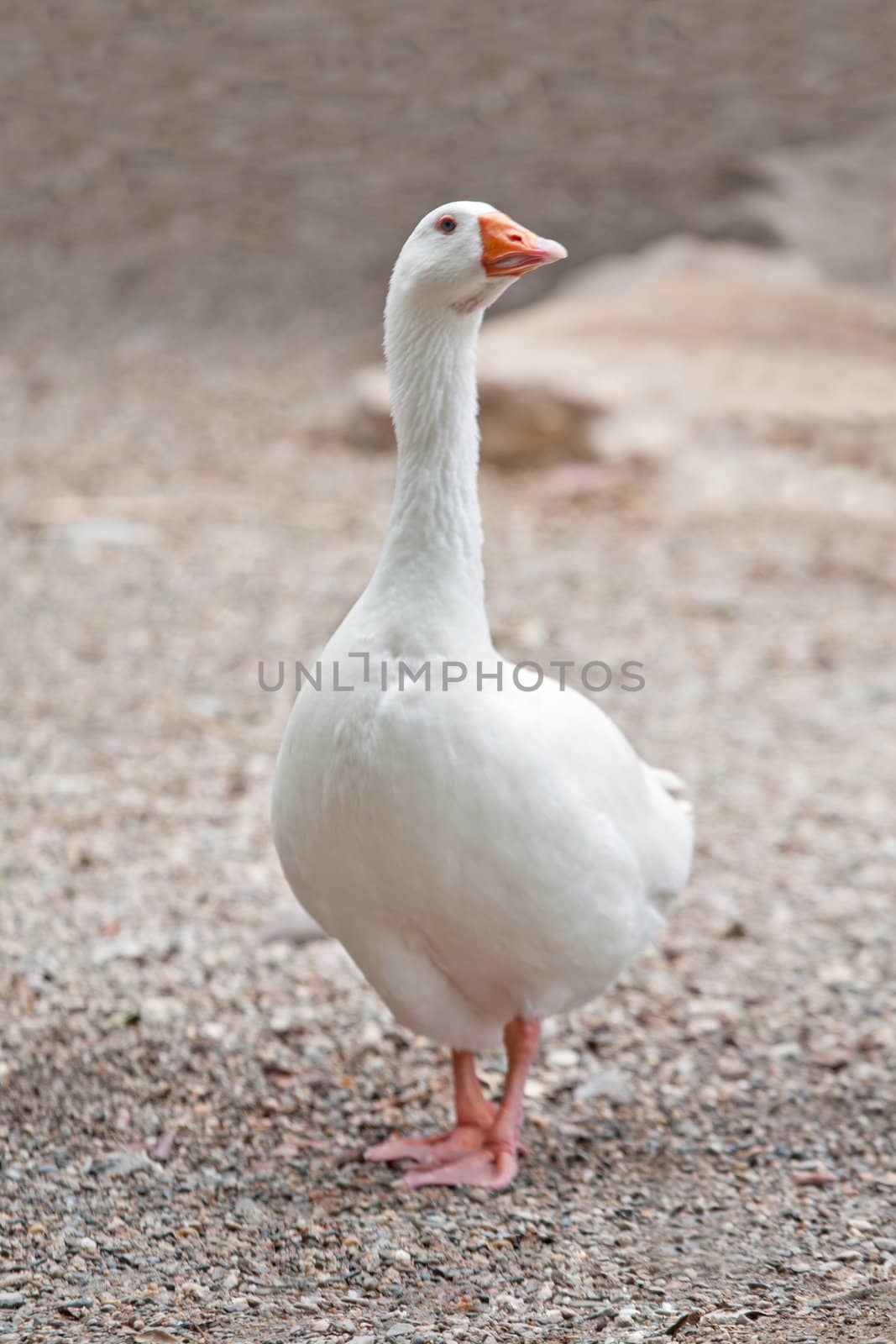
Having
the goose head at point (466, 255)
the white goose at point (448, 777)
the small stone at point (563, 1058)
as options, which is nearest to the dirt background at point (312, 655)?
the small stone at point (563, 1058)

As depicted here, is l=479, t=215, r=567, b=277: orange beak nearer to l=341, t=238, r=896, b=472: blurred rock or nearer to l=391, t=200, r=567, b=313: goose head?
l=391, t=200, r=567, b=313: goose head

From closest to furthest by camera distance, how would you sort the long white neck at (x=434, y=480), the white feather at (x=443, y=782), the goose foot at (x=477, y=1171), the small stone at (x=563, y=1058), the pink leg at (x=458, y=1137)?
the white feather at (x=443, y=782) → the long white neck at (x=434, y=480) → the goose foot at (x=477, y=1171) → the pink leg at (x=458, y=1137) → the small stone at (x=563, y=1058)

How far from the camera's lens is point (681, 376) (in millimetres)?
10078

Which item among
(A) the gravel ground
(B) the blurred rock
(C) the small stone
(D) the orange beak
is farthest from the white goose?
(B) the blurred rock

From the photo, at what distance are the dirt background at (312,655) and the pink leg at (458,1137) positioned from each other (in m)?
0.09

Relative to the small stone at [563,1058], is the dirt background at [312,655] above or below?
above

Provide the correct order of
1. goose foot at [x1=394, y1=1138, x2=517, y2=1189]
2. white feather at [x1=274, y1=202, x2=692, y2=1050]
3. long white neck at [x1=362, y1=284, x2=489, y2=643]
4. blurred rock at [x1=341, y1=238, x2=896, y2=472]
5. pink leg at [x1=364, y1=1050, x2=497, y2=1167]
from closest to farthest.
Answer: white feather at [x1=274, y1=202, x2=692, y2=1050]
long white neck at [x1=362, y1=284, x2=489, y2=643]
goose foot at [x1=394, y1=1138, x2=517, y2=1189]
pink leg at [x1=364, y1=1050, x2=497, y2=1167]
blurred rock at [x1=341, y1=238, x2=896, y2=472]

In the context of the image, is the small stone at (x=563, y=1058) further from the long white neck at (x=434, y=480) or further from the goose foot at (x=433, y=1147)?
the long white neck at (x=434, y=480)

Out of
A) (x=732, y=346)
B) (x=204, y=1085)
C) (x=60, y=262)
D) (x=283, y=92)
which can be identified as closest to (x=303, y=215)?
(x=283, y=92)

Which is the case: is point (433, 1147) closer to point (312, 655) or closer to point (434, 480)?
point (434, 480)

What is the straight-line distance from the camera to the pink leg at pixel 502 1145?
3.27 m

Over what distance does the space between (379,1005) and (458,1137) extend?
2.77 feet

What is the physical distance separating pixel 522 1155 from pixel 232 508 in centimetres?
607

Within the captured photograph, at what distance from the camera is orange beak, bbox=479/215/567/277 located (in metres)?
2.93
